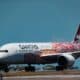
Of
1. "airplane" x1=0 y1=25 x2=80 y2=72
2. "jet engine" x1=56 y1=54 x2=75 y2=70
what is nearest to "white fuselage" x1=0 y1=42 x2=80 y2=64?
"airplane" x1=0 y1=25 x2=80 y2=72

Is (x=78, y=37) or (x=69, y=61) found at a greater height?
(x=78, y=37)

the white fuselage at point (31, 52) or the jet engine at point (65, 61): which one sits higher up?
the white fuselage at point (31, 52)

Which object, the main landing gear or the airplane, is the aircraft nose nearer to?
the airplane

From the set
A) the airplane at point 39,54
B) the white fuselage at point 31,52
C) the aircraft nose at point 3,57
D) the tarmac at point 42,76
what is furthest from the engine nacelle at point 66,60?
the tarmac at point 42,76

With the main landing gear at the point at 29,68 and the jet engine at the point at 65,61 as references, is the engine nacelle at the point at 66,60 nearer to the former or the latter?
A: the jet engine at the point at 65,61

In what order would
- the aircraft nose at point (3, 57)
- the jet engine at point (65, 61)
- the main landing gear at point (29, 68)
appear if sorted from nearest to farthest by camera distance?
1. the jet engine at point (65, 61)
2. the aircraft nose at point (3, 57)
3. the main landing gear at point (29, 68)

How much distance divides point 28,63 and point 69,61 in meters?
7.66

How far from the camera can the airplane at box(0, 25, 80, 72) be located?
63969mm

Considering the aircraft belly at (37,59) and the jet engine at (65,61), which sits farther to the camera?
the aircraft belly at (37,59)

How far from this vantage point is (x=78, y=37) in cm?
7400

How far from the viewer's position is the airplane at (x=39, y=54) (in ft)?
210

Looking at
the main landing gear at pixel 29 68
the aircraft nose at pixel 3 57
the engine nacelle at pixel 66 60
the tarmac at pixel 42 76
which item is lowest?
the tarmac at pixel 42 76

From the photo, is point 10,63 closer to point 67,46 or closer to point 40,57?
point 40,57

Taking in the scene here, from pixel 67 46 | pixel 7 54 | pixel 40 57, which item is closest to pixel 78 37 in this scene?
pixel 67 46
